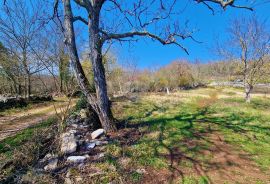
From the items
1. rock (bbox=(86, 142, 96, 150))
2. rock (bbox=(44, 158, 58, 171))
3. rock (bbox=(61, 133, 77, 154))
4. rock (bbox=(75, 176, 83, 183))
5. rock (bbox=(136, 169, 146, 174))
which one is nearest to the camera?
rock (bbox=(75, 176, 83, 183))

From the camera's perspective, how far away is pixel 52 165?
16.3 ft

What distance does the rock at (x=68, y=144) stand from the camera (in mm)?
5711

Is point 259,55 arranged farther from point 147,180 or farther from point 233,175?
point 147,180

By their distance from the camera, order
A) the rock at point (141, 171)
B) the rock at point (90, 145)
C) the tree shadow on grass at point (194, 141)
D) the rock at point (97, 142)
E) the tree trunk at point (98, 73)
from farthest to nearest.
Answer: the tree trunk at point (98, 73), the rock at point (97, 142), the rock at point (90, 145), the tree shadow on grass at point (194, 141), the rock at point (141, 171)

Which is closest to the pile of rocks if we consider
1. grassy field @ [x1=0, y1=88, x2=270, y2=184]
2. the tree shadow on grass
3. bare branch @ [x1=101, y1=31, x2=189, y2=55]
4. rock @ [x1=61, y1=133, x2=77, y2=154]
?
rock @ [x1=61, y1=133, x2=77, y2=154]

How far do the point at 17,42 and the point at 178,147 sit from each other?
19.3 m

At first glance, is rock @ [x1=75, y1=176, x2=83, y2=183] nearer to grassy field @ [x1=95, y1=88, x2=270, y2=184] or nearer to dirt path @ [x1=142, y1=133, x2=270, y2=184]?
grassy field @ [x1=95, y1=88, x2=270, y2=184]

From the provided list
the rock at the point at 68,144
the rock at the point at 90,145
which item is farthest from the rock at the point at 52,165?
the rock at the point at 90,145

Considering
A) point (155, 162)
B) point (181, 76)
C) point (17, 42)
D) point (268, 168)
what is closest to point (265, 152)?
point (268, 168)

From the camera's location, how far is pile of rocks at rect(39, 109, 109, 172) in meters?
5.11

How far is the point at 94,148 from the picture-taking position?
6.16 meters

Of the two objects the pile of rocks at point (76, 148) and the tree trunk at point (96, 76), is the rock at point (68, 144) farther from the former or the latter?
the tree trunk at point (96, 76)

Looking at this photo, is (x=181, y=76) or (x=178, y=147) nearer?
(x=178, y=147)

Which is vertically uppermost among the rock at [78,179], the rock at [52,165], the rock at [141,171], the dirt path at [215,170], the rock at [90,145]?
the rock at [90,145]
